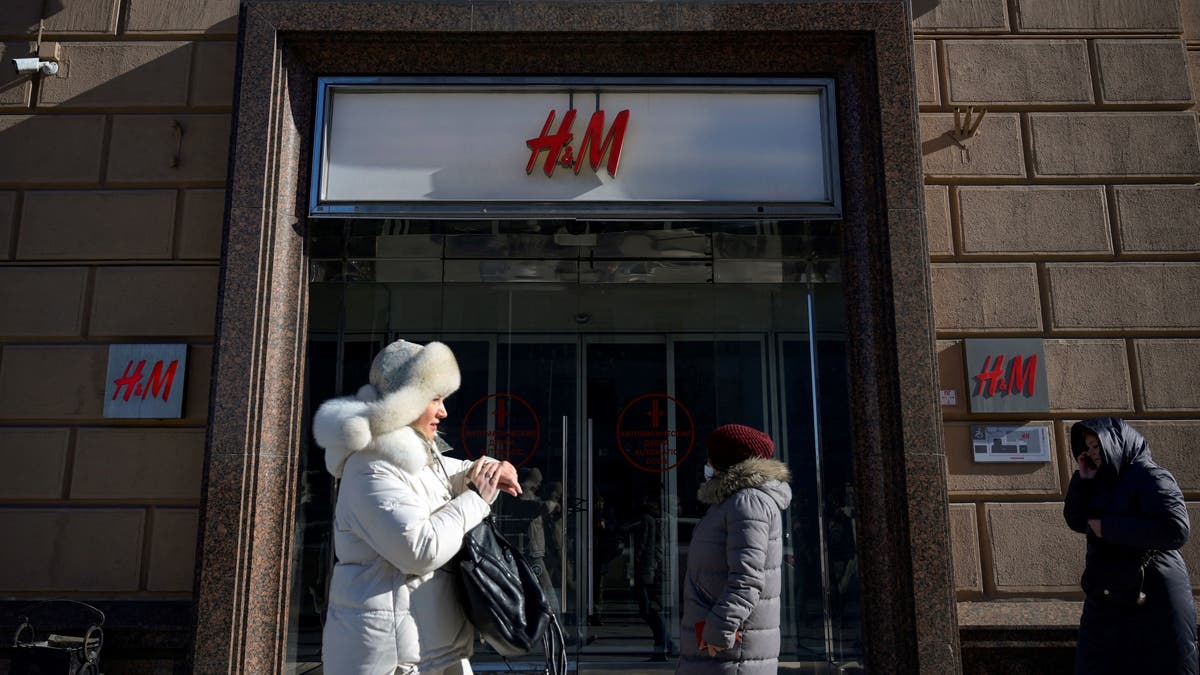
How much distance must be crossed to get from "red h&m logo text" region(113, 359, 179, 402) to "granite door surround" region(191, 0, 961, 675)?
388 mm

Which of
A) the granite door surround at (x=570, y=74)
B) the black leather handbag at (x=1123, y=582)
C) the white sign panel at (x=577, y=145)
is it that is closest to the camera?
the black leather handbag at (x=1123, y=582)

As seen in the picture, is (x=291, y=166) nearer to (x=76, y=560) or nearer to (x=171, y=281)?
(x=171, y=281)

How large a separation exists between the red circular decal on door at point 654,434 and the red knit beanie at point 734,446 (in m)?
3.56

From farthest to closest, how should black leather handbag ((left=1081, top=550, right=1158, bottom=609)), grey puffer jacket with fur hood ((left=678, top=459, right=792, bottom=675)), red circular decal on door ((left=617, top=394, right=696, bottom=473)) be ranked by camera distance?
1. red circular decal on door ((left=617, top=394, right=696, bottom=473))
2. black leather handbag ((left=1081, top=550, right=1158, bottom=609))
3. grey puffer jacket with fur hood ((left=678, top=459, right=792, bottom=675))

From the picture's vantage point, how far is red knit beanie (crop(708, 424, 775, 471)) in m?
3.86

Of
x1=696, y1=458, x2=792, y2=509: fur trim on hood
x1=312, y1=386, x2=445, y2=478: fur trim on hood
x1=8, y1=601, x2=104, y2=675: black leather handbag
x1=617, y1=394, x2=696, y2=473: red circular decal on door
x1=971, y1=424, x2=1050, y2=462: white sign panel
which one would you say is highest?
x1=617, y1=394, x2=696, y2=473: red circular decal on door

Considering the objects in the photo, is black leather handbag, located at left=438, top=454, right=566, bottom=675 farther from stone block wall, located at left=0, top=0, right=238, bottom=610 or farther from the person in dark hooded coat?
stone block wall, located at left=0, top=0, right=238, bottom=610

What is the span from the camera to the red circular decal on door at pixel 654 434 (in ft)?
24.5

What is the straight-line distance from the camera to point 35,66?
5688 millimetres

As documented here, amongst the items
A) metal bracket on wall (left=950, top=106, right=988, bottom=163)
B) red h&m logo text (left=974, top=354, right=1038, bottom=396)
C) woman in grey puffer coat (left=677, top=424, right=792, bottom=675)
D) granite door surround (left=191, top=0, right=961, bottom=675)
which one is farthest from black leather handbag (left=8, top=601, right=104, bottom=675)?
metal bracket on wall (left=950, top=106, right=988, bottom=163)

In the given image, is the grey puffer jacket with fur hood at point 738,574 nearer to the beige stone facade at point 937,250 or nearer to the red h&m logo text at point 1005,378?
the beige stone facade at point 937,250

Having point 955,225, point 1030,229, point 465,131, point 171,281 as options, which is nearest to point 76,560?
point 171,281

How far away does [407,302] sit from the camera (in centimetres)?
700

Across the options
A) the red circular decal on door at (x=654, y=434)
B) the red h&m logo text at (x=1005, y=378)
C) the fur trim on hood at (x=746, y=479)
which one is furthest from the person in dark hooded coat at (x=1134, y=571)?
the red circular decal on door at (x=654, y=434)
